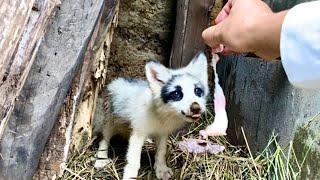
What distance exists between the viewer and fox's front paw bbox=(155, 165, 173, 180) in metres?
3.12

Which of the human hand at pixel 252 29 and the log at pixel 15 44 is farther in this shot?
the log at pixel 15 44

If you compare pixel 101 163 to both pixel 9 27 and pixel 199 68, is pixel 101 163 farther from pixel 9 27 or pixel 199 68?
pixel 9 27

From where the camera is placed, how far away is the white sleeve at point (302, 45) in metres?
1.24

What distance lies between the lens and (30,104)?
2.65 metres

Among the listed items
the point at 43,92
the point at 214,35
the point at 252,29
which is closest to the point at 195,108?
the point at 43,92

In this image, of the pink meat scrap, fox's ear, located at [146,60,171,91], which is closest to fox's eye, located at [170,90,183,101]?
fox's ear, located at [146,60,171,91]

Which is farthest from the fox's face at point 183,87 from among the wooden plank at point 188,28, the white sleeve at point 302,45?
the white sleeve at point 302,45

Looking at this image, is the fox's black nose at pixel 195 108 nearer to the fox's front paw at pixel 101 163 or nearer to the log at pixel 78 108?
the log at pixel 78 108

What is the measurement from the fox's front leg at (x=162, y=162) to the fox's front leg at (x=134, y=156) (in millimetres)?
126

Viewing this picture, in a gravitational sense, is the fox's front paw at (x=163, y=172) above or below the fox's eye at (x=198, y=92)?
below

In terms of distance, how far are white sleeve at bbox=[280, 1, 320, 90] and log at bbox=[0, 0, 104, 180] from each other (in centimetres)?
152

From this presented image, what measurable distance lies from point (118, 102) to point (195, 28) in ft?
2.10

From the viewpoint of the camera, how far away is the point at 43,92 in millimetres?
2662

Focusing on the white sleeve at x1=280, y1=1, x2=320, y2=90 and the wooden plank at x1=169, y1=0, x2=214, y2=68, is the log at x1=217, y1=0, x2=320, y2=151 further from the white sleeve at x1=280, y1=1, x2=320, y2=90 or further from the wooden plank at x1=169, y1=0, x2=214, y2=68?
the white sleeve at x1=280, y1=1, x2=320, y2=90
